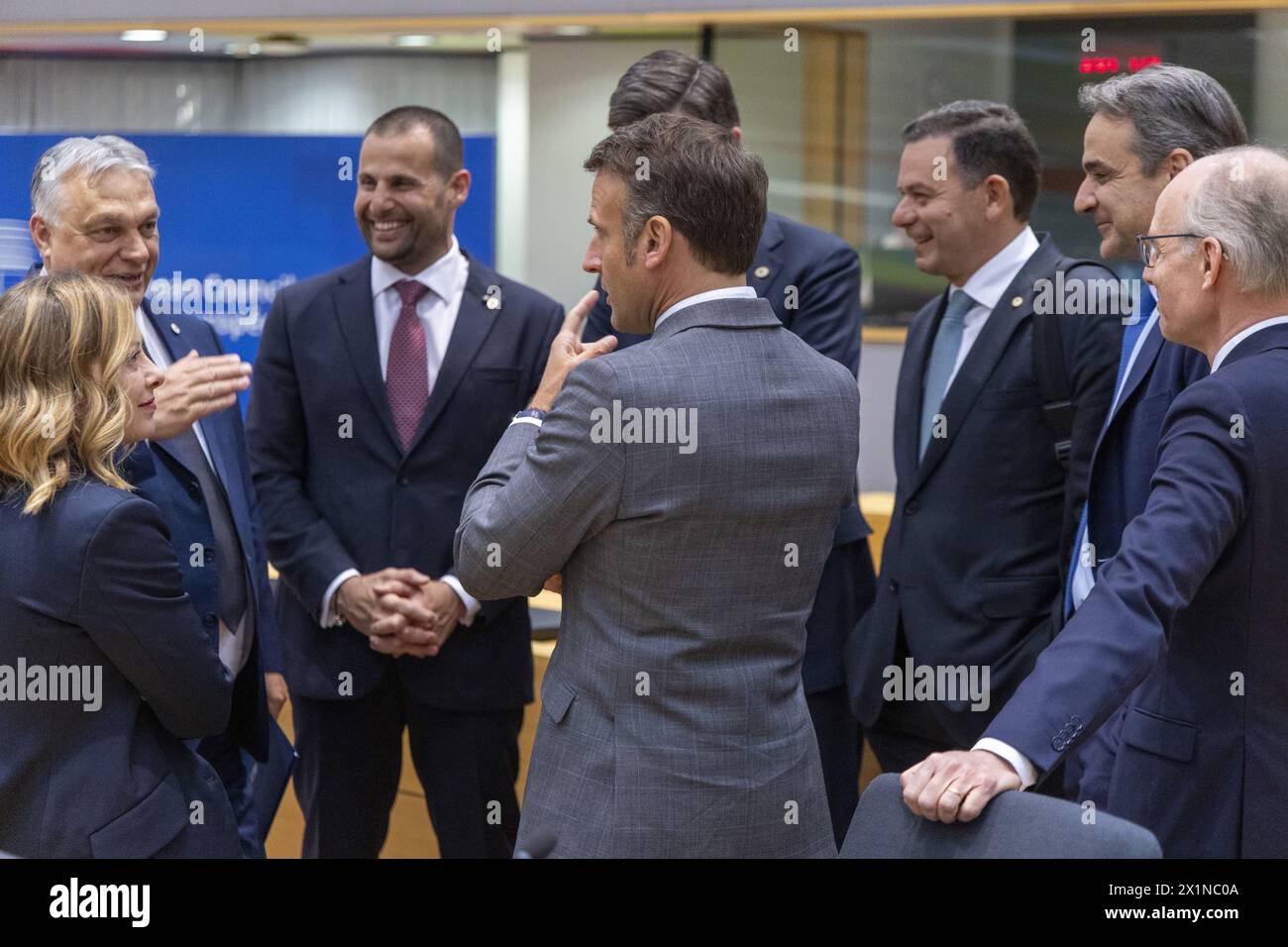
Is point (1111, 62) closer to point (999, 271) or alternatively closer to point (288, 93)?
point (999, 271)

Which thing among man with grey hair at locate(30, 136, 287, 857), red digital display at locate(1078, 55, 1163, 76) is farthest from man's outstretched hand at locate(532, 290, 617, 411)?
red digital display at locate(1078, 55, 1163, 76)

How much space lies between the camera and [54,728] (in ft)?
6.92

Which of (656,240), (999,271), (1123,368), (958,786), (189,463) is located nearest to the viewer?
(958,786)

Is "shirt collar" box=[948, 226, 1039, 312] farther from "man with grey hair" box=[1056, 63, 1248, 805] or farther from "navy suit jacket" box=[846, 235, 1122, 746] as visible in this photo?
"man with grey hair" box=[1056, 63, 1248, 805]

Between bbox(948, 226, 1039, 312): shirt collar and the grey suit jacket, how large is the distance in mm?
1104

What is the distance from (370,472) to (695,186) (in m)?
1.38

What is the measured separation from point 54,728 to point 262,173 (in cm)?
295

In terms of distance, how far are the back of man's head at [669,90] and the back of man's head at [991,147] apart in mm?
467

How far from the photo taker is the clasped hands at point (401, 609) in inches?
119

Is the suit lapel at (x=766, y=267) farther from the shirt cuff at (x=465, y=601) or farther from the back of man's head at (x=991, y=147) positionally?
the shirt cuff at (x=465, y=601)

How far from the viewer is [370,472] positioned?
124 inches

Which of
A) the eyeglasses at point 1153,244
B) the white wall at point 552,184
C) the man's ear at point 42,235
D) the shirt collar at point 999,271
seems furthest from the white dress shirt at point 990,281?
the white wall at point 552,184

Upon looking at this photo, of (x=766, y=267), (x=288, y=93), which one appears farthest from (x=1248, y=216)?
(x=288, y=93)
